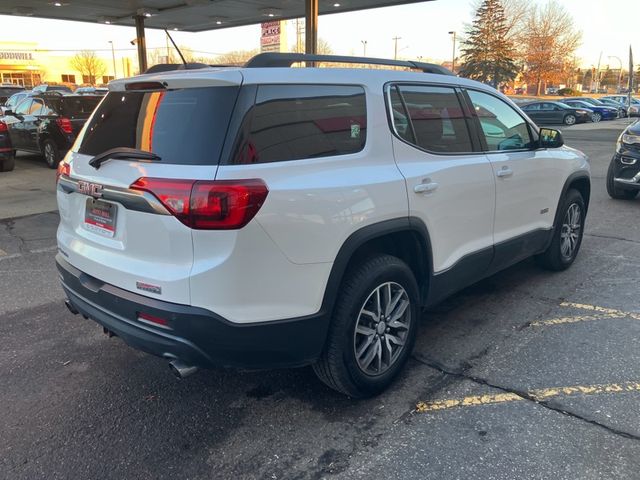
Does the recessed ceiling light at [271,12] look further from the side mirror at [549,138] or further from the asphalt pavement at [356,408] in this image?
the asphalt pavement at [356,408]

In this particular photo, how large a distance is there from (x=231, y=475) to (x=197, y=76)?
191cm

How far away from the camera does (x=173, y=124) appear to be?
8.68ft

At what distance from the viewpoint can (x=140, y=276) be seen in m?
2.59

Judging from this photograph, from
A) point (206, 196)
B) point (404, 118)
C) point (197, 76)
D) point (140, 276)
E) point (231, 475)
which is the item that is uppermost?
point (197, 76)

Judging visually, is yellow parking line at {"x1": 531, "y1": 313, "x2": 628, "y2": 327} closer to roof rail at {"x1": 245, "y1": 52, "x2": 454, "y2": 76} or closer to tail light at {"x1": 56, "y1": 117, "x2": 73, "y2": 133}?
roof rail at {"x1": 245, "y1": 52, "x2": 454, "y2": 76}

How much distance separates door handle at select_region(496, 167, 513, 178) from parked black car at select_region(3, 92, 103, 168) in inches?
423

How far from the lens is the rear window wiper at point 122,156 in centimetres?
261

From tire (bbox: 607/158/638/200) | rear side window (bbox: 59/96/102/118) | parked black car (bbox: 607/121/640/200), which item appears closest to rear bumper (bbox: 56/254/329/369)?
parked black car (bbox: 607/121/640/200)

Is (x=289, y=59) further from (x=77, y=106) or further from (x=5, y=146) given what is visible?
(x=77, y=106)

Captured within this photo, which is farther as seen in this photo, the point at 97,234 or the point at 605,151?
the point at 605,151

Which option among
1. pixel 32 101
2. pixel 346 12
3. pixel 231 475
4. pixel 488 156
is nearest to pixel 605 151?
pixel 346 12

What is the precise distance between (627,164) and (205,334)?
27.3ft

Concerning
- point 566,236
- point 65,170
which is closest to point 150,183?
point 65,170

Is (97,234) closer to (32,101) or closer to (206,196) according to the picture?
(206,196)
